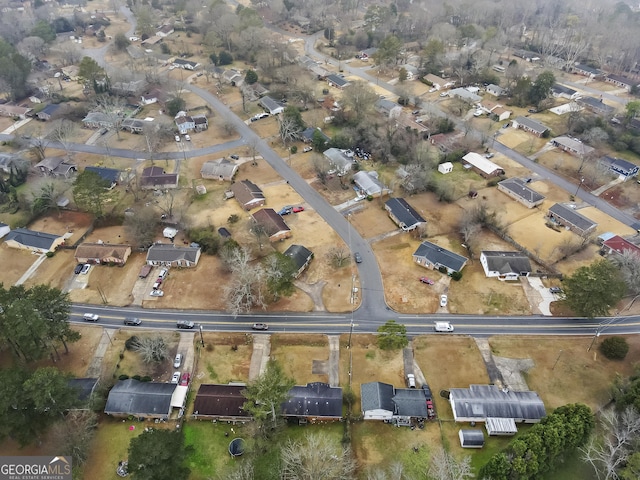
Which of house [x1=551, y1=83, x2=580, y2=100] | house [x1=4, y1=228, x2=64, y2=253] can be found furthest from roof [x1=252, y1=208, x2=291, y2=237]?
house [x1=551, y1=83, x2=580, y2=100]

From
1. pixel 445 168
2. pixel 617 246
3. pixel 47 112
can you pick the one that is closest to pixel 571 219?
pixel 617 246

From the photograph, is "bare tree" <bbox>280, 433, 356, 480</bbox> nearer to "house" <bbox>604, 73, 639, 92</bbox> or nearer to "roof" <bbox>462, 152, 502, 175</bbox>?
"roof" <bbox>462, 152, 502, 175</bbox>

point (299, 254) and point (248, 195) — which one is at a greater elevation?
point (299, 254)

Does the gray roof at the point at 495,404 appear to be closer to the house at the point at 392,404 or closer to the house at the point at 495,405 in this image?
the house at the point at 495,405

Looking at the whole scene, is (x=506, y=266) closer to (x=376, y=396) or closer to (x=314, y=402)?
(x=376, y=396)

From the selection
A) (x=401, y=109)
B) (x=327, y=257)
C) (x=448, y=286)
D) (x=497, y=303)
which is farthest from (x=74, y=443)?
(x=401, y=109)

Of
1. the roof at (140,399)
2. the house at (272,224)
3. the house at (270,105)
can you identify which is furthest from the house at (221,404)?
the house at (270,105)
